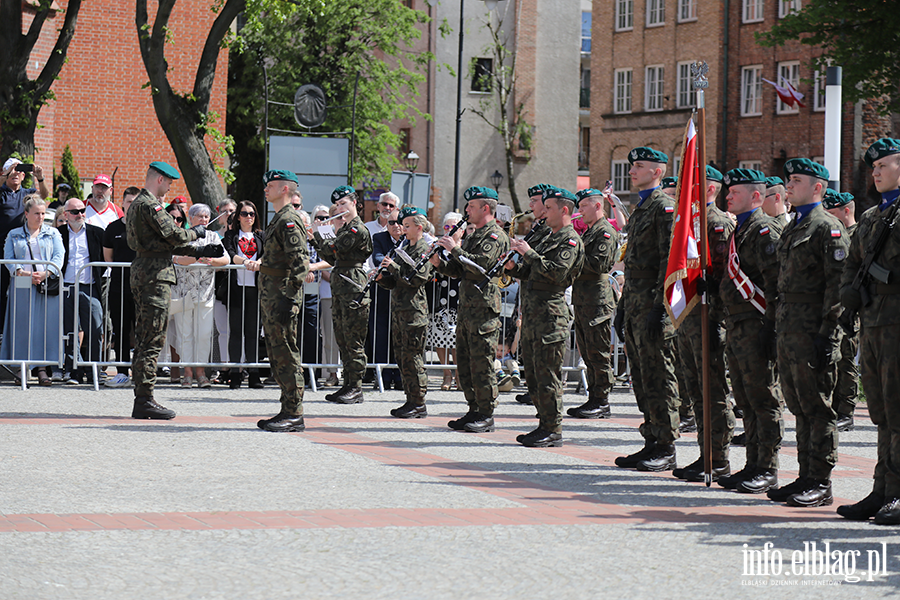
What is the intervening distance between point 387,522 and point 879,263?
3168 mm

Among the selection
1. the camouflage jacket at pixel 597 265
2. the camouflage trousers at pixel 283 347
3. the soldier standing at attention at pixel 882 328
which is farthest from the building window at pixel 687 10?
the soldier standing at attention at pixel 882 328

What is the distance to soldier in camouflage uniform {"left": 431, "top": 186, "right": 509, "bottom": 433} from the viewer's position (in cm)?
1098

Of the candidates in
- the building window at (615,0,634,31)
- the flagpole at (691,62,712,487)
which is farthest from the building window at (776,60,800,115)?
the flagpole at (691,62,712,487)

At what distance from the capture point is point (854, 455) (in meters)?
10.4

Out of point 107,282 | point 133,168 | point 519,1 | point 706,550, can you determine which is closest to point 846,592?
point 706,550

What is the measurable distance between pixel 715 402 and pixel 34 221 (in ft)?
28.1

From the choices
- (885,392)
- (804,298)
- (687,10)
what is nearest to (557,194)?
(804,298)

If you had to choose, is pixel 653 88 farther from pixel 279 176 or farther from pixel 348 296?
pixel 279 176

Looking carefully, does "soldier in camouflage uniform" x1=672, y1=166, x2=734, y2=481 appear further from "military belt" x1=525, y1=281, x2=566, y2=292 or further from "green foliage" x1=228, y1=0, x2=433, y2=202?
"green foliage" x1=228, y1=0, x2=433, y2=202

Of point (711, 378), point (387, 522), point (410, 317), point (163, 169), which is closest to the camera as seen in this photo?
point (387, 522)

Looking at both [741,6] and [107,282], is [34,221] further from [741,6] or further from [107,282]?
[741,6]

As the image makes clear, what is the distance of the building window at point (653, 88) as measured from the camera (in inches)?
2165

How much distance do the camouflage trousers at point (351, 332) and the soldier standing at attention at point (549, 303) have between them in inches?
129

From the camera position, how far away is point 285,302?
10.6 meters
